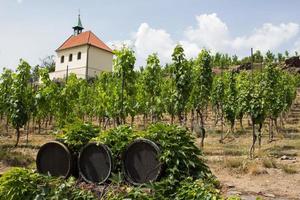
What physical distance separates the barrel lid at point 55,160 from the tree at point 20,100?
1189 centimetres

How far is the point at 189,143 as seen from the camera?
23.7ft

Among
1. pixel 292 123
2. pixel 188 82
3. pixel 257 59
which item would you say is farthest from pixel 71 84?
pixel 257 59

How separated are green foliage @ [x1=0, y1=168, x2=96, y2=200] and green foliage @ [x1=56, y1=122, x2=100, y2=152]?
3.13 feet

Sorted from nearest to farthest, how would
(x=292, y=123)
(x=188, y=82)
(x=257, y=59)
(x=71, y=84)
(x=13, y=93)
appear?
(x=188, y=82), (x=13, y=93), (x=71, y=84), (x=292, y=123), (x=257, y=59)

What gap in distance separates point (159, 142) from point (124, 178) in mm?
947

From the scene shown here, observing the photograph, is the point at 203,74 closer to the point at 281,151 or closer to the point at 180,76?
the point at 180,76

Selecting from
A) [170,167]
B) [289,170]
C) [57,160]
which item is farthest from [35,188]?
[289,170]

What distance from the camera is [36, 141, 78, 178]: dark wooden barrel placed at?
301 inches

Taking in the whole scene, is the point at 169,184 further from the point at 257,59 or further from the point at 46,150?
the point at 257,59

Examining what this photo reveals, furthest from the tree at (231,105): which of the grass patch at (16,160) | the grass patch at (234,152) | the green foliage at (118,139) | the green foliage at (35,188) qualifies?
the green foliage at (35,188)

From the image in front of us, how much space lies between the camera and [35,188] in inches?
271

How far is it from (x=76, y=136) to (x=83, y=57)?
5024 centimetres

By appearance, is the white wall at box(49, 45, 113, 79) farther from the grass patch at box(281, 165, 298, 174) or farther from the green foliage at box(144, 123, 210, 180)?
the green foliage at box(144, 123, 210, 180)

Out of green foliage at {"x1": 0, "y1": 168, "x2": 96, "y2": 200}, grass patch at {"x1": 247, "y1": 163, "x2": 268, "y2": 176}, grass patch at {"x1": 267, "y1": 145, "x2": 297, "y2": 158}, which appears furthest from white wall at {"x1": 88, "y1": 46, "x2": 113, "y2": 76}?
green foliage at {"x1": 0, "y1": 168, "x2": 96, "y2": 200}
